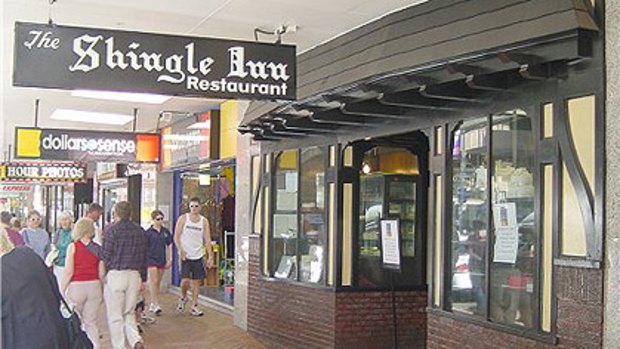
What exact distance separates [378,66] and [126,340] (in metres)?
5.45

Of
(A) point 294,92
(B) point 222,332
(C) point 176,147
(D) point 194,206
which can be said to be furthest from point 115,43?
(C) point 176,147

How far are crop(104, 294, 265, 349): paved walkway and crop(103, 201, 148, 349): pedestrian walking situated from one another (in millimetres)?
800

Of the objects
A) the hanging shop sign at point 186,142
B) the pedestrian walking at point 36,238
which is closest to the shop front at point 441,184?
the hanging shop sign at point 186,142

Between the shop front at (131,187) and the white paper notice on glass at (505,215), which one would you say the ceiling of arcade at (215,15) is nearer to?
the white paper notice on glass at (505,215)

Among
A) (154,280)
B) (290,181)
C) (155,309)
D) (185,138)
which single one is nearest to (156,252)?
(154,280)

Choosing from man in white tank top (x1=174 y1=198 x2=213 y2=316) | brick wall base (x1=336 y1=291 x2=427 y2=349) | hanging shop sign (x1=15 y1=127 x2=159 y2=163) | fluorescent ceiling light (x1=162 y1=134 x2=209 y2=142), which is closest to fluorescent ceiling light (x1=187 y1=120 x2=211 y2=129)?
fluorescent ceiling light (x1=162 y1=134 x2=209 y2=142)

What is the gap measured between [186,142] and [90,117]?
2.24 metres

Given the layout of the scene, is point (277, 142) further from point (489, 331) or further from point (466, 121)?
point (489, 331)

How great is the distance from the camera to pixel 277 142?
32.9ft

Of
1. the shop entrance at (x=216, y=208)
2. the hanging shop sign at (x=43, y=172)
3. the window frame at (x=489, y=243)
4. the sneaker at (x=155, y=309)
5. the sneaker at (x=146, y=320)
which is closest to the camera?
the window frame at (x=489, y=243)

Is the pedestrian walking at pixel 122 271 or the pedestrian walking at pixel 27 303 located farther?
the pedestrian walking at pixel 122 271

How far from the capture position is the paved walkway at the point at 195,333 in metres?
9.61

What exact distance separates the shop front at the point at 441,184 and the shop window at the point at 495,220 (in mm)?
14

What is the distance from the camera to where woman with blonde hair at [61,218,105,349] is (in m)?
7.91
